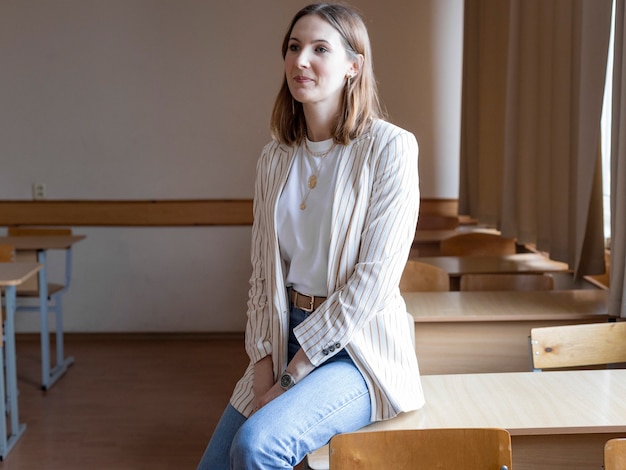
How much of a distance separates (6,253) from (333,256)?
301 centimetres

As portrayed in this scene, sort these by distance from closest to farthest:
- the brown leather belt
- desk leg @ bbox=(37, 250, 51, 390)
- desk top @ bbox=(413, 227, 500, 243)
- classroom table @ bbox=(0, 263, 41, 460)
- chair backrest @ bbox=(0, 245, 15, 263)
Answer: the brown leather belt
classroom table @ bbox=(0, 263, 41, 460)
chair backrest @ bbox=(0, 245, 15, 263)
desk leg @ bbox=(37, 250, 51, 390)
desk top @ bbox=(413, 227, 500, 243)

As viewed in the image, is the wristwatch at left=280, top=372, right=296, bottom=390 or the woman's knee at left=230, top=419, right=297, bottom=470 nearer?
the woman's knee at left=230, top=419, right=297, bottom=470

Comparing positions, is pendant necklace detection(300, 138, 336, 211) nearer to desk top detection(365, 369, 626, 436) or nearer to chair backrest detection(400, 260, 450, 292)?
desk top detection(365, 369, 626, 436)

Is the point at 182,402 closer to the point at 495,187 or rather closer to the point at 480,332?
the point at 480,332

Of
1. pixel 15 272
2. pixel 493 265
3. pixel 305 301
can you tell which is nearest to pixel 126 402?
pixel 15 272

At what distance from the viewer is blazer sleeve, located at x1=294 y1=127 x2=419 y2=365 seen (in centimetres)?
193

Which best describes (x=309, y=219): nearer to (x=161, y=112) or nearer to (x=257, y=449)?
(x=257, y=449)

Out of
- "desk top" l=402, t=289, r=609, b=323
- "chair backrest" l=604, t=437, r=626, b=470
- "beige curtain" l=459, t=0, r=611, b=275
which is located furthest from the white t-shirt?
"beige curtain" l=459, t=0, r=611, b=275

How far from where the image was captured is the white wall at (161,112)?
5.95 meters

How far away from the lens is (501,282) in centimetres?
377

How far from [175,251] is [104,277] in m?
0.56

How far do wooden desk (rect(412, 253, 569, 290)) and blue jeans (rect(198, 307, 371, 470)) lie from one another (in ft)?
7.06

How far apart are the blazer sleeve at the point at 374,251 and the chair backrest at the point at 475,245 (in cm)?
287

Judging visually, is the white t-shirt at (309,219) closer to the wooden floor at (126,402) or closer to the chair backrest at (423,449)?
the chair backrest at (423,449)
